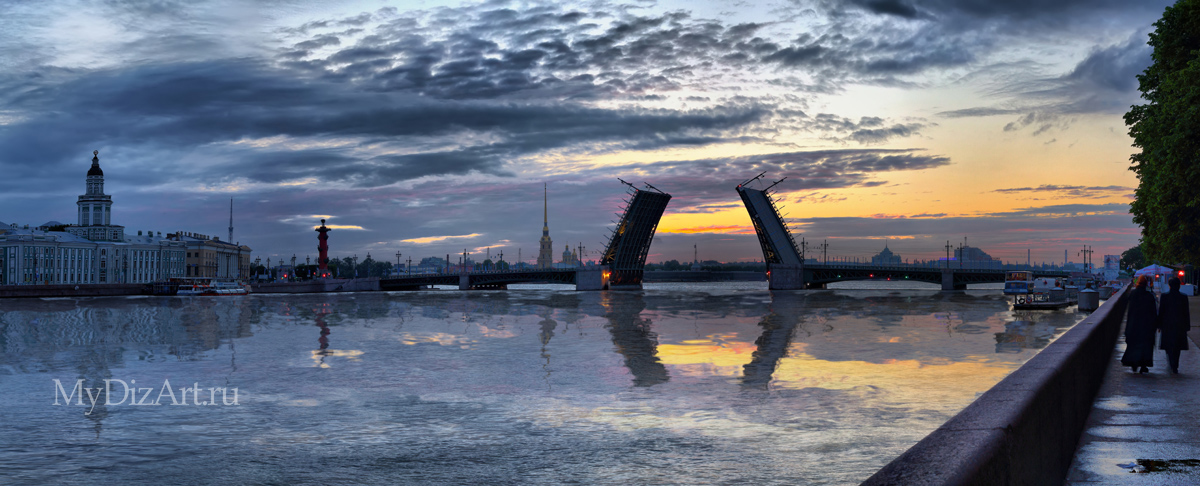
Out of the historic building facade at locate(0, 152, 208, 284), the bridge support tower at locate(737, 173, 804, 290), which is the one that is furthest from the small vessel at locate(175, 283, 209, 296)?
the bridge support tower at locate(737, 173, 804, 290)

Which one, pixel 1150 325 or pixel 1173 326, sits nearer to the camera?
pixel 1150 325

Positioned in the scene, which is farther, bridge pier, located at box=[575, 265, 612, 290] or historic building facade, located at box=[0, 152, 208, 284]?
historic building facade, located at box=[0, 152, 208, 284]

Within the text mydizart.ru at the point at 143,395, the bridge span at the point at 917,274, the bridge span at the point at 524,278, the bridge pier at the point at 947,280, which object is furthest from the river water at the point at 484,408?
the bridge span at the point at 524,278

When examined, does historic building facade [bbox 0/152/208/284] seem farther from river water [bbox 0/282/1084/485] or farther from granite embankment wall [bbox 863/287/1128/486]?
granite embankment wall [bbox 863/287/1128/486]

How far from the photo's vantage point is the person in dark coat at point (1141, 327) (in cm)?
1228

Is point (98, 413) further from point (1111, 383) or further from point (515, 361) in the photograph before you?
point (1111, 383)

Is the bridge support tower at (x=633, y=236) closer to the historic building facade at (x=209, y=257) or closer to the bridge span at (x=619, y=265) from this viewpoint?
the bridge span at (x=619, y=265)

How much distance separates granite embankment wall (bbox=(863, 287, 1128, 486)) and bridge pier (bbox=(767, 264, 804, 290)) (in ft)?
359

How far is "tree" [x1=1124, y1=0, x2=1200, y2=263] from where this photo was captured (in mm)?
29547

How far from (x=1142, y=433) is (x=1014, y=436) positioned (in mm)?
4864

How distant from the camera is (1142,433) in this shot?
820cm

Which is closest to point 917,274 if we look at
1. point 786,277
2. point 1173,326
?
point 786,277

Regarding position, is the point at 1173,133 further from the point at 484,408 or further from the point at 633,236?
the point at 633,236

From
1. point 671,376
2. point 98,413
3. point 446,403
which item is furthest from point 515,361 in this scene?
point 98,413
